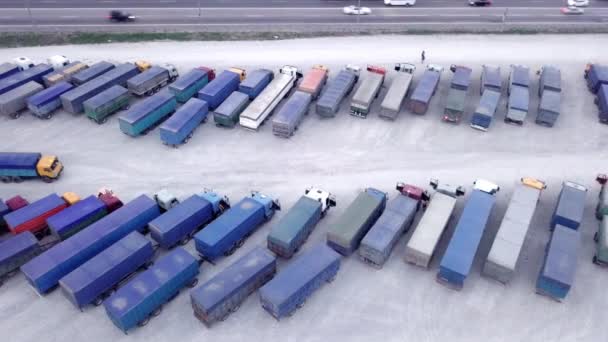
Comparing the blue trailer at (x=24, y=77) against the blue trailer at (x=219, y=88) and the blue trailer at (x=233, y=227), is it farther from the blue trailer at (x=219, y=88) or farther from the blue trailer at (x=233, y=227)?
the blue trailer at (x=233, y=227)

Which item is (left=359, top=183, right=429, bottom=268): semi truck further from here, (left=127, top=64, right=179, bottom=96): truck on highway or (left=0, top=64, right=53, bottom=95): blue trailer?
(left=0, top=64, right=53, bottom=95): blue trailer

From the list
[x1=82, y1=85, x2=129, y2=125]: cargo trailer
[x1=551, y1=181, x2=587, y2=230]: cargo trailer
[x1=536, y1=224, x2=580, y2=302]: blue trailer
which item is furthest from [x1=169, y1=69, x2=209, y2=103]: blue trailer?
[x1=536, y1=224, x2=580, y2=302]: blue trailer

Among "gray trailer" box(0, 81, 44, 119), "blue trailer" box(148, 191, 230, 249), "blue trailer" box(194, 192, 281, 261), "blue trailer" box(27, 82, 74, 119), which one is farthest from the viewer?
"gray trailer" box(0, 81, 44, 119)

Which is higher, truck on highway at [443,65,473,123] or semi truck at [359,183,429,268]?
truck on highway at [443,65,473,123]

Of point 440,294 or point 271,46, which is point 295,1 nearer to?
point 271,46

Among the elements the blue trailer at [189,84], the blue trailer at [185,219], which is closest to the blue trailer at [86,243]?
the blue trailer at [185,219]

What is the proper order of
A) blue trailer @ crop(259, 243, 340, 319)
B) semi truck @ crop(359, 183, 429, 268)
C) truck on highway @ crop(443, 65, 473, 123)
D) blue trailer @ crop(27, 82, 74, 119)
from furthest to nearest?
truck on highway @ crop(443, 65, 473, 123) → blue trailer @ crop(27, 82, 74, 119) → semi truck @ crop(359, 183, 429, 268) → blue trailer @ crop(259, 243, 340, 319)

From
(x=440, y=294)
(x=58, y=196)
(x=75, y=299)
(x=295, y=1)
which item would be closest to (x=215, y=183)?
(x=58, y=196)
